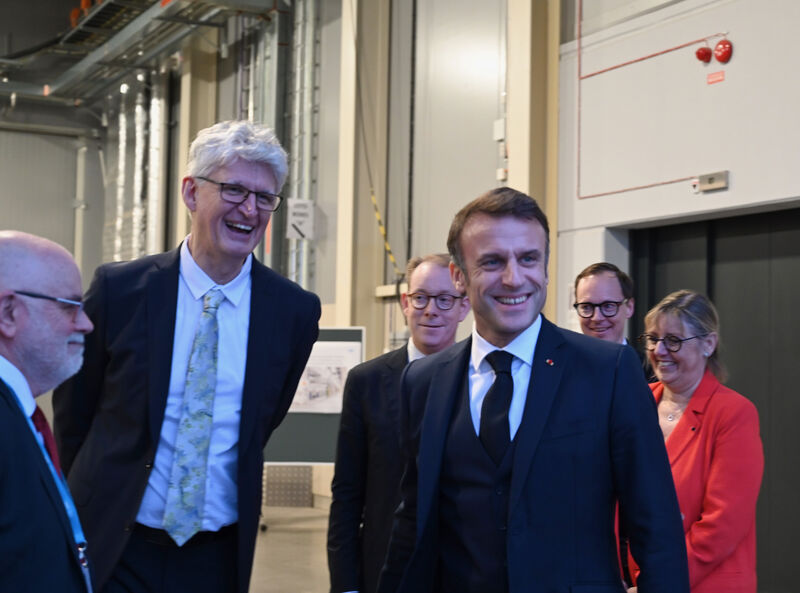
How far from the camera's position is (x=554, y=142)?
6.51 metres

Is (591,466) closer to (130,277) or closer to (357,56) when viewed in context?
(130,277)

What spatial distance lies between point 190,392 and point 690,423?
4.88 feet

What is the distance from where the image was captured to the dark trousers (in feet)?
7.68

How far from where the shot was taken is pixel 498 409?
1.97 metres

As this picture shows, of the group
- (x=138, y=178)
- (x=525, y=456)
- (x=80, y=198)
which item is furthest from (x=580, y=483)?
(x=80, y=198)

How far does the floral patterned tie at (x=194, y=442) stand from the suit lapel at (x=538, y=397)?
2.70 feet

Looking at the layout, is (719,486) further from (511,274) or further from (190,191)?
(190,191)

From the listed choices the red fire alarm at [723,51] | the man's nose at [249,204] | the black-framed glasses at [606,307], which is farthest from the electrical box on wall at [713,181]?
the man's nose at [249,204]

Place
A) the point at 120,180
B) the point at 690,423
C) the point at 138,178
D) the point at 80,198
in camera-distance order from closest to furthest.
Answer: the point at 690,423, the point at 138,178, the point at 120,180, the point at 80,198

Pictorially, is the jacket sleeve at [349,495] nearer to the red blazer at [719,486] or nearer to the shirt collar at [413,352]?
the shirt collar at [413,352]

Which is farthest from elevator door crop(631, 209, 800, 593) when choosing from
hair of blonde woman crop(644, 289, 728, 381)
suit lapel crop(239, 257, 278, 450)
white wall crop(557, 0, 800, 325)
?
suit lapel crop(239, 257, 278, 450)

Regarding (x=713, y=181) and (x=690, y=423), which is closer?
(x=690, y=423)

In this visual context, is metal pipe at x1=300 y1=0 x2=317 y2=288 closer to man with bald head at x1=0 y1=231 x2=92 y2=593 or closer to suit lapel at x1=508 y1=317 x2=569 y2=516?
suit lapel at x1=508 y1=317 x2=569 y2=516

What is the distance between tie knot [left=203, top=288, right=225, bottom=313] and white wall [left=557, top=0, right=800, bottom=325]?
3397mm
